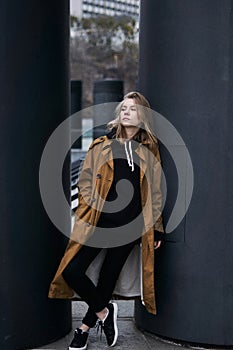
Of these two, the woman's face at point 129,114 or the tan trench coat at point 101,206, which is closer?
the tan trench coat at point 101,206

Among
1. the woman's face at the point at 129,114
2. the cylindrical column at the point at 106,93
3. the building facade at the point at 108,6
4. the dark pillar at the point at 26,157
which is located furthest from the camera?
the building facade at the point at 108,6

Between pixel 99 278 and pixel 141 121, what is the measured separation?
1.07 meters

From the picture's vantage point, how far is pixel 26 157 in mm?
4020

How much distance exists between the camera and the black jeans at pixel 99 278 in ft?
13.1

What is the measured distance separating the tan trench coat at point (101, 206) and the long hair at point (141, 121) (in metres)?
0.06

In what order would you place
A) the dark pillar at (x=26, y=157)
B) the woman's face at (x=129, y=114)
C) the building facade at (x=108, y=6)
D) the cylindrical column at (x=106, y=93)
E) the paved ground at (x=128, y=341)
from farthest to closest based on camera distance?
the building facade at (x=108, y=6)
the cylindrical column at (x=106, y=93)
the paved ground at (x=128, y=341)
the woman's face at (x=129, y=114)
the dark pillar at (x=26, y=157)

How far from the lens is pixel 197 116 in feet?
13.7

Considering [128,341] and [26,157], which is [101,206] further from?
[128,341]

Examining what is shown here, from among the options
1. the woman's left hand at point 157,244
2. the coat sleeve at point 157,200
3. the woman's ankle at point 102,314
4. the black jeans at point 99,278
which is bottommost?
the woman's ankle at point 102,314

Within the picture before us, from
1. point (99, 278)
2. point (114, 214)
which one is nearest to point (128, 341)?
point (99, 278)

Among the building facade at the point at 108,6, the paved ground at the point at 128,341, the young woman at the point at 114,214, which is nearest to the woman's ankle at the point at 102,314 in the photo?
the young woman at the point at 114,214

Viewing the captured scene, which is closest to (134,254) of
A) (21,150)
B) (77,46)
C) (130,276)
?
(130,276)

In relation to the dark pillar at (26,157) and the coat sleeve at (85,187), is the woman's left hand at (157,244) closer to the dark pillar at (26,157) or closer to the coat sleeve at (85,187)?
the coat sleeve at (85,187)

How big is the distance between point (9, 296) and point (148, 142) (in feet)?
4.38
